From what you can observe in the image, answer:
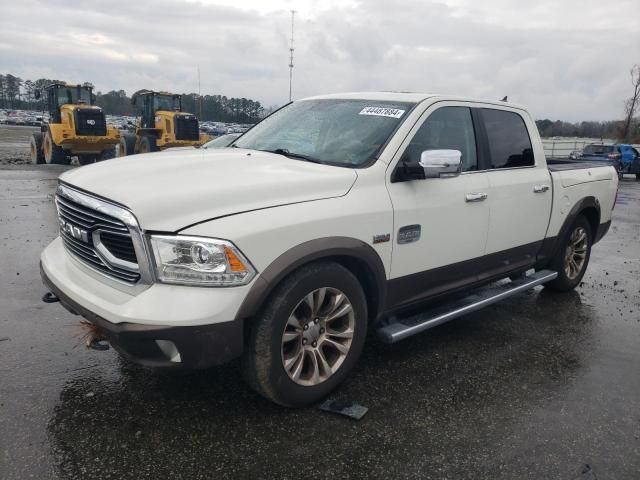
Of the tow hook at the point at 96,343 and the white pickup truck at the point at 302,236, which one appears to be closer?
the white pickup truck at the point at 302,236

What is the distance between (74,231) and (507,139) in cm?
353

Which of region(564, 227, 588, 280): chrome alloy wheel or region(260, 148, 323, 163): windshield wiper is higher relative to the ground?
region(260, 148, 323, 163): windshield wiper

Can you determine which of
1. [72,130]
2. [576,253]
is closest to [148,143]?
[72,130]

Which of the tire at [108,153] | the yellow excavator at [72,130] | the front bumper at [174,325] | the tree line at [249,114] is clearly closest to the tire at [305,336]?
the front bumper at [174,325]

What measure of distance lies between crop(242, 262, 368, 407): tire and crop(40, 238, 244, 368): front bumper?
192mm

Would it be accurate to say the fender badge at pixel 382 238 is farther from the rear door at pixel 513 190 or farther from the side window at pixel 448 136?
the rear door at pixel 513 190

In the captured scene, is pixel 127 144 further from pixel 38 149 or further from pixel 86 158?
pixel 38 149

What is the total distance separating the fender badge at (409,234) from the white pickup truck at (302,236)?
0.04ft

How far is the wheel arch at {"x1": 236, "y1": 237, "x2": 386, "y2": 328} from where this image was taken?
2811 millimetres

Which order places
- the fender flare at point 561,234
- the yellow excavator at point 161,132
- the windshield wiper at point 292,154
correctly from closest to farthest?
the windshield wiper at point 292,154 → the fender flare at point 561,234 → the yellow excavator at point 161,132

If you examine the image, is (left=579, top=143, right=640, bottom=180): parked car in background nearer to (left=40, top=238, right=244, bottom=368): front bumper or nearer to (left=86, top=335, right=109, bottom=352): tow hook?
(left=40, top=238, right=244, bottom=368): front bumper

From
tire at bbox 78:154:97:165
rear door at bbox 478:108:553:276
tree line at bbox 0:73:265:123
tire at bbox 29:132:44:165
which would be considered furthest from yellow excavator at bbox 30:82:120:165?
tree line at bbox 0:73:265:123

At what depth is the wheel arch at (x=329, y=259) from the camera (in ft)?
9.22

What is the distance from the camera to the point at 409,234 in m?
3.61
